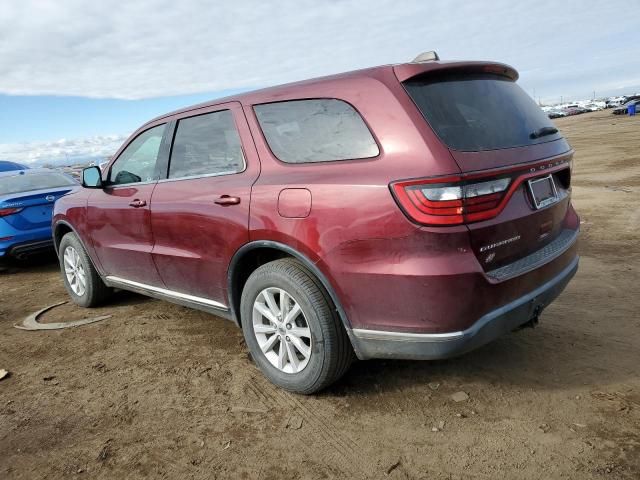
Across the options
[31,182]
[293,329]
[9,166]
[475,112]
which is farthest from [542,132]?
[9,166]

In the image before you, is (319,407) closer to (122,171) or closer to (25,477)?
(25,477)

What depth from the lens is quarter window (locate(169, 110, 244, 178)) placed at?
3.33 meters

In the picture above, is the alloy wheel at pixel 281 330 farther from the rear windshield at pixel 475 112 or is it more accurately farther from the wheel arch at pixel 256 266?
the rear windshield at pixel 475 112

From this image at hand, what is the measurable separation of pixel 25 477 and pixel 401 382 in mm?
2087

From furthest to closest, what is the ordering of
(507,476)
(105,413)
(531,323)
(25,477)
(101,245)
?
(101,245) < (105,413) < (531,323) < (25,477) < (507,476)

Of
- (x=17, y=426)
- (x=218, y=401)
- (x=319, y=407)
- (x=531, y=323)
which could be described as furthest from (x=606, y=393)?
(x=17, y=426)

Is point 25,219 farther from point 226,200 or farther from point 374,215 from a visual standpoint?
point 374,215

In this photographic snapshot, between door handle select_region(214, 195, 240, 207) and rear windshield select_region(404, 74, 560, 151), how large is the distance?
3.99 feet

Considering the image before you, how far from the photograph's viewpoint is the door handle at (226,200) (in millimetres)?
3106

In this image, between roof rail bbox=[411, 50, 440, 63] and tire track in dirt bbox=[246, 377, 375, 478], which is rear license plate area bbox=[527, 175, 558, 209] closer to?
roof rail bbox=[411, 50, 440, 63]

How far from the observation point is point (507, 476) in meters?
2.26

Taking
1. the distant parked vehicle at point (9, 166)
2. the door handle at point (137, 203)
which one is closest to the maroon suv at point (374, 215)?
the door handle at point (137, 203)

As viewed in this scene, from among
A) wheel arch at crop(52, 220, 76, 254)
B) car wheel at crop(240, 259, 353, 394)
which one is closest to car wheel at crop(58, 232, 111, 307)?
wheel arch at crop(52, 220, 76, 254)

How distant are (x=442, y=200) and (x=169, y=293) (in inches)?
96.6
